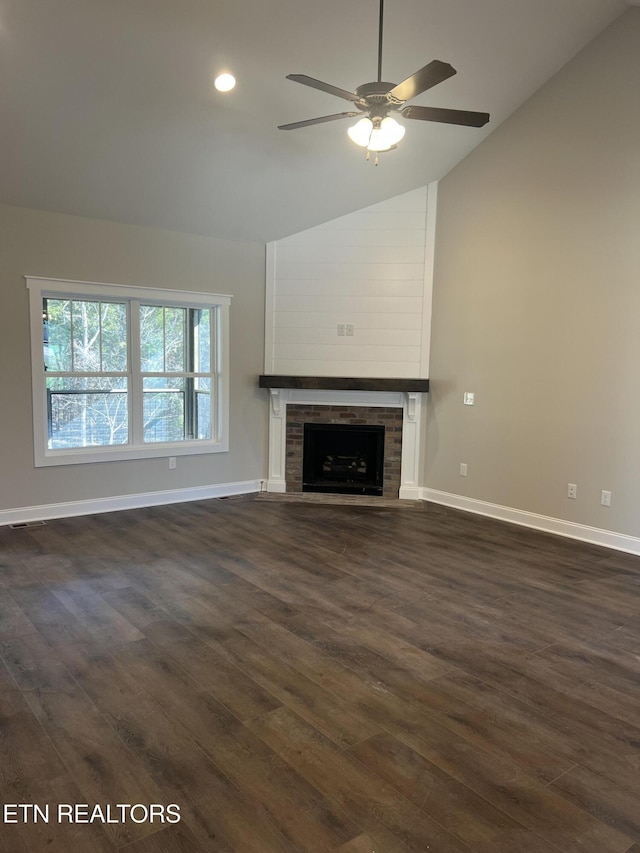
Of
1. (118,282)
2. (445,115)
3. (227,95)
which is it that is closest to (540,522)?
(445,115)

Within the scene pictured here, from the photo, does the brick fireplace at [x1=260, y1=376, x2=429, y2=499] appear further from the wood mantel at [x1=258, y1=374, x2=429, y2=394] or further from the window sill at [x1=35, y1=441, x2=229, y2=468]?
the window sill at [x1=35, y1=441, x2=229, y2=468]

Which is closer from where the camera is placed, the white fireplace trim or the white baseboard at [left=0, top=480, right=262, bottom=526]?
the white baseboard at [left=0, top=480, right=262, bottom=526]

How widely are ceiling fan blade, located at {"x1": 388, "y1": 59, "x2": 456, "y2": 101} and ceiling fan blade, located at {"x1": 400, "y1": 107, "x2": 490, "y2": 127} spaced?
15 cm

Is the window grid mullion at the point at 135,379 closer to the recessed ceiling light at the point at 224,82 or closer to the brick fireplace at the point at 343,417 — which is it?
the brick fireplace at the point at 343,417

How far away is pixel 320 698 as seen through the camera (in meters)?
2.50

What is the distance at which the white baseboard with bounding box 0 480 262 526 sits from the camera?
501cm

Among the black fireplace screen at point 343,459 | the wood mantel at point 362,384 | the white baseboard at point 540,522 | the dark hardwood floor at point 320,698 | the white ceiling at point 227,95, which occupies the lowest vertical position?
the dark hardwood floor at point 320,698

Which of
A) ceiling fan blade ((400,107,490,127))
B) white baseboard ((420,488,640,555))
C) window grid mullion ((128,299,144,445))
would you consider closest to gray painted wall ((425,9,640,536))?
white baseboard ((420,488,640,555))

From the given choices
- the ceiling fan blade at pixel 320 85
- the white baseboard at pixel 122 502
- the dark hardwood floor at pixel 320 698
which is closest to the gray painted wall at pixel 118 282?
the white baseboard at pixel 122 502

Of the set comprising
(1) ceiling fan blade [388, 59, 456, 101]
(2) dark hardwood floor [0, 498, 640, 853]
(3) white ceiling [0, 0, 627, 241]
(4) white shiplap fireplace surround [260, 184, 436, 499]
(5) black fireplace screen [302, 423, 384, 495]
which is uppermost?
(3) white ceiling [0, 0, 627, 241]

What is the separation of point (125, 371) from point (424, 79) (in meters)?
3.77

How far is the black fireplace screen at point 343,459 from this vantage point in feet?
20.7

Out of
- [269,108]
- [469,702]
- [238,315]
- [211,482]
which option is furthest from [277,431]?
[469,702]

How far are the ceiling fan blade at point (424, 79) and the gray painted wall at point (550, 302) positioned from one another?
7.78 ft
